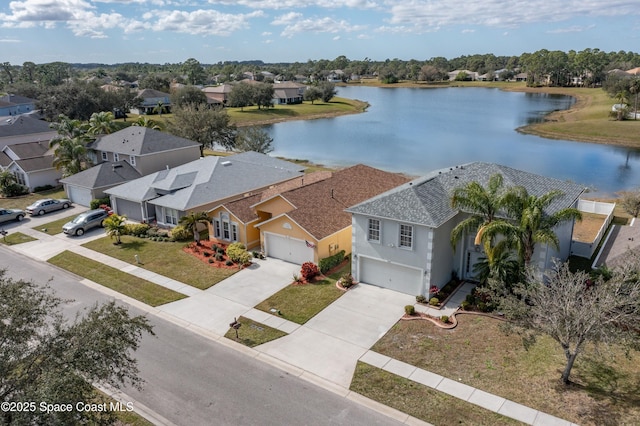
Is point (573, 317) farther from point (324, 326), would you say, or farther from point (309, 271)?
point (309, 271)

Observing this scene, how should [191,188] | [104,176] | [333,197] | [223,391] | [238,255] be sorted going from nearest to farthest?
[223,391] → [238,255] → [333,197] → [191,188] → [104,176]

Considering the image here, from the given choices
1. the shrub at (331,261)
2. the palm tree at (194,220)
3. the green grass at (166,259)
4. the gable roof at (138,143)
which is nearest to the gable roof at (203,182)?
the palm tree at (194,220)

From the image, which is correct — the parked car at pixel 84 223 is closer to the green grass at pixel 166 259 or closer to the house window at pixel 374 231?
the green grass at pixel 166 259

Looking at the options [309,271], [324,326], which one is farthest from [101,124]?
[324,326]

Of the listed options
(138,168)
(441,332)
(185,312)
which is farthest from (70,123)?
(441,332)

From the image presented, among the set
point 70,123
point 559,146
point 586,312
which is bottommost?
point 559,146

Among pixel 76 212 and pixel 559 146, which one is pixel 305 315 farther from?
pixel 559 146
